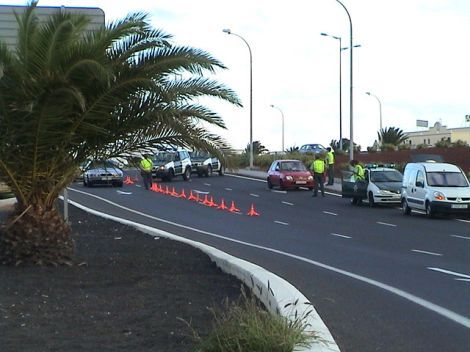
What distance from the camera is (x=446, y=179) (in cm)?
2558

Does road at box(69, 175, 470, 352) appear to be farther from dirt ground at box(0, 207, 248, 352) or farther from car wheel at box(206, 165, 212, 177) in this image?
car wheel at box(206, 165, 212, 177)

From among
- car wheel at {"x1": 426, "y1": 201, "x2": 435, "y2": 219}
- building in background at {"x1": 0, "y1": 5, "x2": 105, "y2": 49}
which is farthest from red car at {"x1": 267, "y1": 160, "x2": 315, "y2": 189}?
building in background at {"x1": 0, "y1": 5, "x2": 105, "y2": 49}

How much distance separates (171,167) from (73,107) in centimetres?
3470

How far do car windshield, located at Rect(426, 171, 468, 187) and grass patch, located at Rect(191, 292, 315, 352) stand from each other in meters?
20.2

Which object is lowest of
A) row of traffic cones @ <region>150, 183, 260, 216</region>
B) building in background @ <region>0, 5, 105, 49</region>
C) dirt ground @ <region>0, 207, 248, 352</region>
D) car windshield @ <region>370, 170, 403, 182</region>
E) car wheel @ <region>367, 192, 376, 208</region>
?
row of traffic cones @ <region>150, 183, 260, 216</region>

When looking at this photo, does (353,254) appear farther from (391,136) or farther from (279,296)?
(391,136)

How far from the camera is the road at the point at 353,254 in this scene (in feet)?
25.8

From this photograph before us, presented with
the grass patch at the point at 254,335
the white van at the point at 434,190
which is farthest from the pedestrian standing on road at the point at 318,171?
the grass patch at the point at 254,335

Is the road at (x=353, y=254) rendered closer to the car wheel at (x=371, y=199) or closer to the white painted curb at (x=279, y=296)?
the white painted curb at (x=279, y=296)

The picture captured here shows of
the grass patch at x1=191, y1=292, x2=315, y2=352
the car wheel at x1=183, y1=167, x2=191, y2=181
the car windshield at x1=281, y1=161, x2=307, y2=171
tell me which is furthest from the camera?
the car wheel at x1=183, y1=167, x2=191, y2=181

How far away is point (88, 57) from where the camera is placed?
988cm

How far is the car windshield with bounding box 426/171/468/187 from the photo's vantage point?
83.1 ft

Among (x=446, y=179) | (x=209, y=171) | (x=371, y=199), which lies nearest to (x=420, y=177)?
(x=446, y=179)

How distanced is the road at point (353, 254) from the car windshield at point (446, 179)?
1.46 meters
